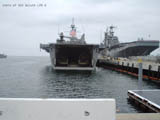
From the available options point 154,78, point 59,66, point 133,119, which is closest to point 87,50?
point 59,66

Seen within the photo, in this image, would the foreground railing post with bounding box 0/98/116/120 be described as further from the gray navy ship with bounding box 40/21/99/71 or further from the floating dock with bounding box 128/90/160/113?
the gray navy ship with bounding box 40/21/99/71

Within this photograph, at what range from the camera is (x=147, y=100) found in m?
8.52

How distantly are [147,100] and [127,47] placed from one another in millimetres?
46583

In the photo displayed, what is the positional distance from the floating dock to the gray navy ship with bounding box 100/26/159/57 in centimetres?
3237

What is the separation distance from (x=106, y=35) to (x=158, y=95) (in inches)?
2309

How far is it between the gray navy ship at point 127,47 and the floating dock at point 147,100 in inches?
Result: 1274

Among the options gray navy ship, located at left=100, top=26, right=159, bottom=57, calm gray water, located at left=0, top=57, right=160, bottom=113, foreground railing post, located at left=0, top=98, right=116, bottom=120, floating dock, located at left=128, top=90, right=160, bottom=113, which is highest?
gray navy ship, located at left=100, top=26, right=159, bottom=57

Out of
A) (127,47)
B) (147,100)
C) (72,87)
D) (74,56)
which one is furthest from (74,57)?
(147,100)

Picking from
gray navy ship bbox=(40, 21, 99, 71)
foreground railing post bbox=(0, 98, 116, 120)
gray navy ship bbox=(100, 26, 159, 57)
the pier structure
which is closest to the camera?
foreground railing post bbox=(0, 98, 116, 120)

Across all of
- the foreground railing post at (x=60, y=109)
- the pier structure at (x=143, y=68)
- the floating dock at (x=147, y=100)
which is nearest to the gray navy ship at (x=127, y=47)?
the pier structure at (x=143, y=68)

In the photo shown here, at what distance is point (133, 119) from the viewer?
3703 mm

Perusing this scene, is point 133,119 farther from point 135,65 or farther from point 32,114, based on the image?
point 135,65

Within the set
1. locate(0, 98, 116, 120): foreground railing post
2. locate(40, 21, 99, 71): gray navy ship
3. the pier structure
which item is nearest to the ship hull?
locate(40, 21, 99, 71): gray navy ship

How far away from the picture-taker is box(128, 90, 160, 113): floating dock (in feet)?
25.5
